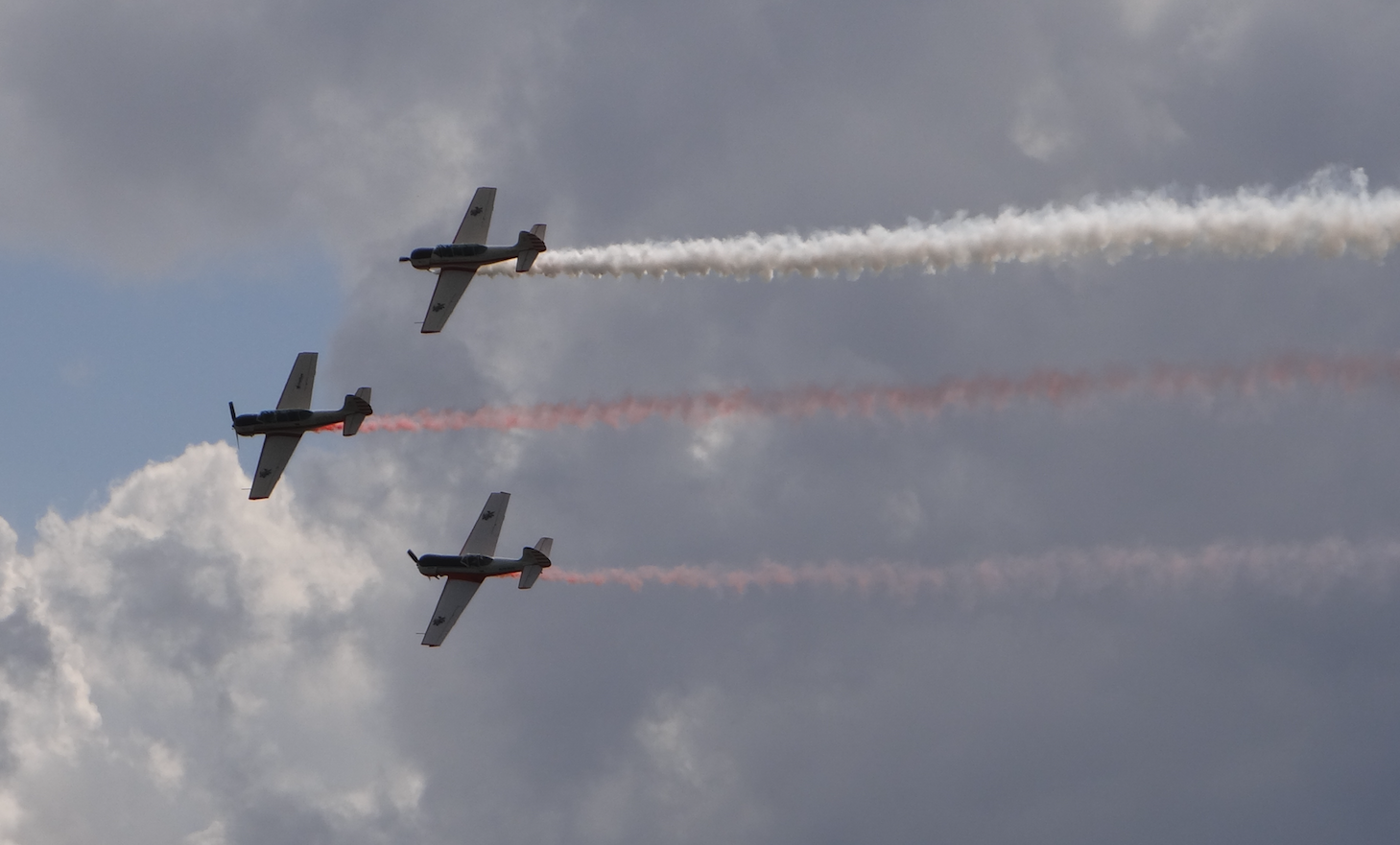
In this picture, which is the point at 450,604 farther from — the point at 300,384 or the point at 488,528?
the point at 300,384

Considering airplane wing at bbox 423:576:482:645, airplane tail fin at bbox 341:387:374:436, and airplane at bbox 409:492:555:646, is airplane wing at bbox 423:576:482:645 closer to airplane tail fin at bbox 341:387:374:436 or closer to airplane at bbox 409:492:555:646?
airplane at bbox 409:492:555:646

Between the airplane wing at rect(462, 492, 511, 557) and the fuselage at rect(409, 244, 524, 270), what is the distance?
480 inches

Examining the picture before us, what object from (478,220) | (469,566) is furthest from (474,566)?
(478,220)

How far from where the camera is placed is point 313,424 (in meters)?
78.5

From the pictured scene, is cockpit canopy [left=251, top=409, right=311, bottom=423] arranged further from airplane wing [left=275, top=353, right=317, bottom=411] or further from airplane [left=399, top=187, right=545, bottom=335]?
airplane [left=399, top=187, right=545, bottom=335]

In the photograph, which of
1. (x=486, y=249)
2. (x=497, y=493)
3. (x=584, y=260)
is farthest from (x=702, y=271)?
(x=497, y=493)

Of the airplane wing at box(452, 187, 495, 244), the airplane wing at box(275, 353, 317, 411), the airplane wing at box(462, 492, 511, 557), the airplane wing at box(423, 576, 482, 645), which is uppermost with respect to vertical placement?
the airplane wing at box(452, 187, 495, 244)

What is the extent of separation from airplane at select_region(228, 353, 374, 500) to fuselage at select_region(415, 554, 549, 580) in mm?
8124

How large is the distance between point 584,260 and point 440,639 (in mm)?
18344

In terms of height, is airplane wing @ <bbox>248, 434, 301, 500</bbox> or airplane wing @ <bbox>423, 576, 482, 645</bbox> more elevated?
airplane wing @ <bbox>248, 434, 301, 500</bbox>

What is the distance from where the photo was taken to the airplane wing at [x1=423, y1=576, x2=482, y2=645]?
79.2 m

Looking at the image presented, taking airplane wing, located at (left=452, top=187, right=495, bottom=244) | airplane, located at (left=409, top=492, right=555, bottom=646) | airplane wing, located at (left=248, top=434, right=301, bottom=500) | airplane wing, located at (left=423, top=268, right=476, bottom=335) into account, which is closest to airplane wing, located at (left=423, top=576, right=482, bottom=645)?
airplane, located at (left=409, top=492, right=555, bottom=646)

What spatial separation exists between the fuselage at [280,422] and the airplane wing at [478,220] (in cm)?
1015

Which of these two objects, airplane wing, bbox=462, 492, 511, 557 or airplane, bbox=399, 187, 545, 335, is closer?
airplane, bbox=399, 187, 545, 335
